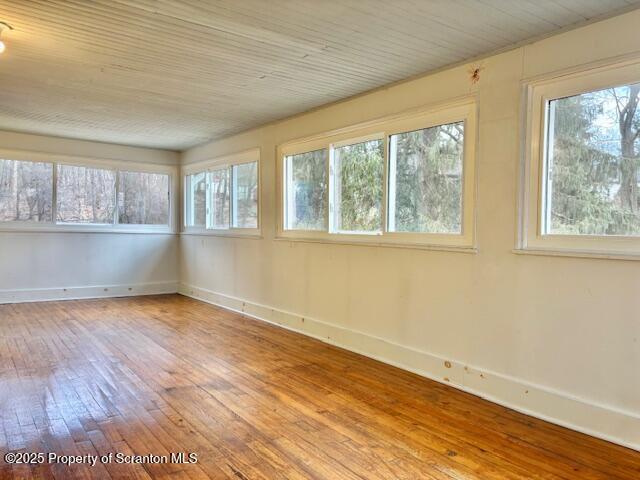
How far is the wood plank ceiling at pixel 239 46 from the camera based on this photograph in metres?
2.54

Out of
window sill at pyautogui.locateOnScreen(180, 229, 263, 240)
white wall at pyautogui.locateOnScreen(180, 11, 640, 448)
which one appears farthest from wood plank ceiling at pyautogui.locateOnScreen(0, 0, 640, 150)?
window sill at pyautogui.locateOnScreen(180, 229, 263, 240)

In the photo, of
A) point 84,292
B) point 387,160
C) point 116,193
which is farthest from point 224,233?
point 387,160

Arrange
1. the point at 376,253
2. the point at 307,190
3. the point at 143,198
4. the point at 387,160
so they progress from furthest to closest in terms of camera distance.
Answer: the point at 143,198 < the point at 307,190 < the point at 376,253 < the point at 387,160

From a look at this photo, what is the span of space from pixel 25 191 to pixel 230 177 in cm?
305

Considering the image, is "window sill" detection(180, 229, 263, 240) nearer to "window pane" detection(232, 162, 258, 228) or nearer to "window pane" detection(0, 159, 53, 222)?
"window pane" detection(232, 162, 258, 228)

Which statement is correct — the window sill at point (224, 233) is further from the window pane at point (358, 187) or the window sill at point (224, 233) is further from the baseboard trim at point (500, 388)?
the window pane at point (358, 187)

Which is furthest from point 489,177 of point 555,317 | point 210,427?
point 210,427

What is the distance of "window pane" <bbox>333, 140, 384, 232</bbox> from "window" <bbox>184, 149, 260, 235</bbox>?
5.06 ft

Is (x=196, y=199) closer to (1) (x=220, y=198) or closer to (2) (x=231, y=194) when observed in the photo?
(1) (x=220, y=198)

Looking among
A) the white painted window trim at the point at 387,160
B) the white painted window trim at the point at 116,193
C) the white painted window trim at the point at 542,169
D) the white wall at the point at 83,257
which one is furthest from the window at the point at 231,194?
the white painted window trim at the point at 542,169

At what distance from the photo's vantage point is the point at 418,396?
320 cm

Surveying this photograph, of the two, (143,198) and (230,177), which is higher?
(230,177)

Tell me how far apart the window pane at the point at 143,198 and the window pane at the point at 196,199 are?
45 cm

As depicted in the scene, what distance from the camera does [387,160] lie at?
4004mm
